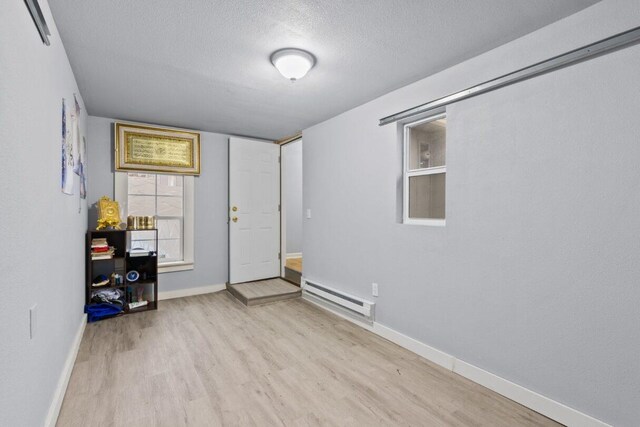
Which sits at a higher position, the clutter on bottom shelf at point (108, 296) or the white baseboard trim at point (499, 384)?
the clutter on bottom shelf at point (108, 296)

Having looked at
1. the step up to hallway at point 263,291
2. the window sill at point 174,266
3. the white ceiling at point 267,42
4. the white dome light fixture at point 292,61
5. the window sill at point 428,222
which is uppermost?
the white ceiling at point 267,42

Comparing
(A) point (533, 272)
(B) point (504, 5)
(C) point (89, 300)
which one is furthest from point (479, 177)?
(C) point (89, 300)

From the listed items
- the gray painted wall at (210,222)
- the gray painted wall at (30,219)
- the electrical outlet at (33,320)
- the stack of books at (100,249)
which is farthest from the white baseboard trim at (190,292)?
the electrical outlet at (33,320)

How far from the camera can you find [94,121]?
372 cm

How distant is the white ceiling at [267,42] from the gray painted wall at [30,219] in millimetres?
317

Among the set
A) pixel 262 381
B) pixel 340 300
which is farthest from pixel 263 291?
pixel 262 381

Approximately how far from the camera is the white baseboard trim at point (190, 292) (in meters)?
4.13

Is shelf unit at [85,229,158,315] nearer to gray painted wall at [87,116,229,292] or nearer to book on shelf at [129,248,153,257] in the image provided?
book on shelf at [129,248,153,257]

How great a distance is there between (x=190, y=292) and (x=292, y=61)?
3.43 m

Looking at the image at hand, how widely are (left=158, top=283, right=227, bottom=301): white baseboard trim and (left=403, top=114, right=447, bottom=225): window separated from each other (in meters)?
2.99

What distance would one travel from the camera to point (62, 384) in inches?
78.4

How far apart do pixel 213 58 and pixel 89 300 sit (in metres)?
2.89

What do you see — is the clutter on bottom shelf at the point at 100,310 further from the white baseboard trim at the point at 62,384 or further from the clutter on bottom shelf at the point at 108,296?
the white baseboard trim at the point at 62,384

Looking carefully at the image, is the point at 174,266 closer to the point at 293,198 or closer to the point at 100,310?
the point at 100,310
